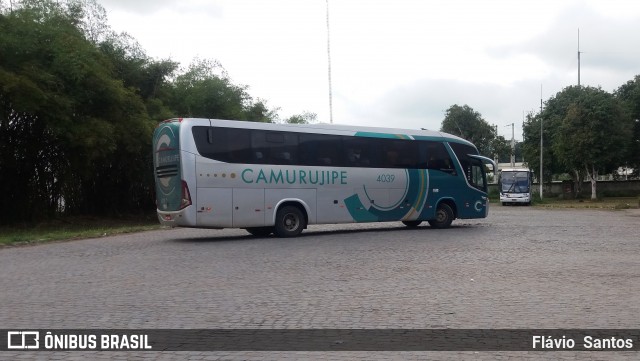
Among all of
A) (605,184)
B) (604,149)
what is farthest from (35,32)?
(605,184)

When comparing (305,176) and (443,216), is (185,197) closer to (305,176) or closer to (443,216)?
(305,176)

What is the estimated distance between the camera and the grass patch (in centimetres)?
2042

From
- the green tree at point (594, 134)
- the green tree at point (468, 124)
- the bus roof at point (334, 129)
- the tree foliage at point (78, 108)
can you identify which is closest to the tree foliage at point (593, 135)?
the green tree at point (594, 134)

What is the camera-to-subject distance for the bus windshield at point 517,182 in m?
55.7

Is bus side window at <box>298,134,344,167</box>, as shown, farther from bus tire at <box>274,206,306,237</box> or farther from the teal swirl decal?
bus tire at <box>274,206,306,237</box>

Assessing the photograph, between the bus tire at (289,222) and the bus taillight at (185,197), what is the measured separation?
121 inches

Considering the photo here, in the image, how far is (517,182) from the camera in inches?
2201

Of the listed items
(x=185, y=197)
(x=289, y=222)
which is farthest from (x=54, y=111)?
(x=289, y=222)

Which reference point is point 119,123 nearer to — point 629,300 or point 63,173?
point 63,173

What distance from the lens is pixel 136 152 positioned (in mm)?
33250

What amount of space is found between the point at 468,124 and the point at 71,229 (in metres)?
51.9

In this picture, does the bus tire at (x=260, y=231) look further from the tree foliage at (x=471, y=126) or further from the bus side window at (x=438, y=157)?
the tree foliage at (x=471, y=126)

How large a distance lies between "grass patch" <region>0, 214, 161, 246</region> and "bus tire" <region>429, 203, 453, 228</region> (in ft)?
35.7

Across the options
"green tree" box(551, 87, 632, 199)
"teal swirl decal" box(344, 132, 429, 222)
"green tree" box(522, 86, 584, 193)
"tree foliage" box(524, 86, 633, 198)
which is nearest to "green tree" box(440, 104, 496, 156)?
"green tree" box(522, 86, 584, 193)
